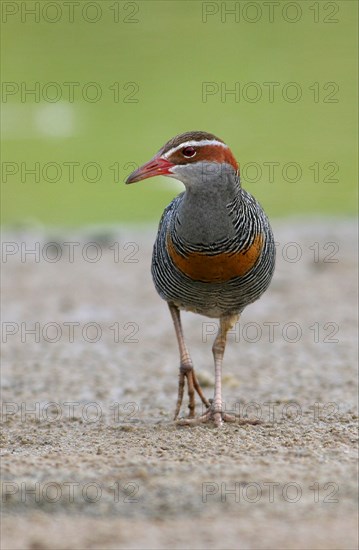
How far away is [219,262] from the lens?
6012 mm

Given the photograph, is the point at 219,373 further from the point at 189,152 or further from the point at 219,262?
the point at 189,152

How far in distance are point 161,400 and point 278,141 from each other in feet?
37.6

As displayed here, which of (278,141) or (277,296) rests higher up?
(278,141)

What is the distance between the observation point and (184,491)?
14.6ft

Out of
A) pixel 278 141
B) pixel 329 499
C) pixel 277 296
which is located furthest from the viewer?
pixel 278 141

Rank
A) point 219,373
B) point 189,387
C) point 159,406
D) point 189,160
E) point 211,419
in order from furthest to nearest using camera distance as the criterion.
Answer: point 159,406 < point 189,387 < point 219,373 < point 211,419 < point 189,160

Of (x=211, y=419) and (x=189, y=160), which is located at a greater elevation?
(x=189, y=160)

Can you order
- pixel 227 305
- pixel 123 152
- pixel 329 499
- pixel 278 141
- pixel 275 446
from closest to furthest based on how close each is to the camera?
1. pixel 329 499
2. pixel 275 446
3. pixel 227 305
4. pixel 123 152
5. pixel 278 141

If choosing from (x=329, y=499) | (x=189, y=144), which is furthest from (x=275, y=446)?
(x=189, y=144)

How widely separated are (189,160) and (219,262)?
617 millimetres

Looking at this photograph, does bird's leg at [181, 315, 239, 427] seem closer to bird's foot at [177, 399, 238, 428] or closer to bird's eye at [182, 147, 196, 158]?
bird's foot at [177, 399, 238, 428]

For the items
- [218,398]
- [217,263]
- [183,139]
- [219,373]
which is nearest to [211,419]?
[218,398]

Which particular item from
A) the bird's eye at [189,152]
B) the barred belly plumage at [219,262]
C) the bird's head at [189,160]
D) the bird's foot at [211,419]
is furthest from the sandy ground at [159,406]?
the bird's eye at [189,152]

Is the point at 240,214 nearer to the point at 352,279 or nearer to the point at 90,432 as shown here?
the point at 90,432
